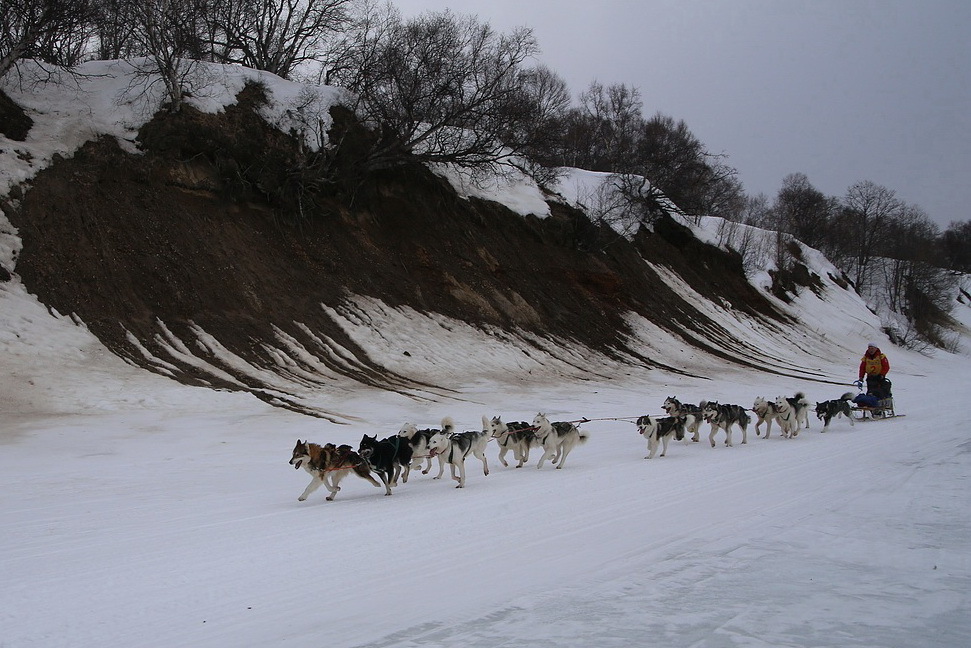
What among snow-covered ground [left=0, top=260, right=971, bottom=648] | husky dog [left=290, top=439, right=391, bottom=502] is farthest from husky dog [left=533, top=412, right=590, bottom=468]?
husky dog [left=290, top=439, right=391, bottom=502]

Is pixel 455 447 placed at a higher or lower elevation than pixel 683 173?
lower

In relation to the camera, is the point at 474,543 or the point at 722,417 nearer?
the point at 474,543

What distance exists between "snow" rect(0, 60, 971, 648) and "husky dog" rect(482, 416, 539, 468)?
628mm

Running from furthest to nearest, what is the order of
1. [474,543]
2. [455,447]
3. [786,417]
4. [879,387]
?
[879,387], [786,417], [455,447], [474,543]

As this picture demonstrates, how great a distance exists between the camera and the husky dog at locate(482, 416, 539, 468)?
38.6 ft

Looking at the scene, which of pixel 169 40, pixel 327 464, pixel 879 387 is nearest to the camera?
pixel 327 464

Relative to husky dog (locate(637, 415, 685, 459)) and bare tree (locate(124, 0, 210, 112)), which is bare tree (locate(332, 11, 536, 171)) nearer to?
bare tree (locate(124, 0, 210, 112))

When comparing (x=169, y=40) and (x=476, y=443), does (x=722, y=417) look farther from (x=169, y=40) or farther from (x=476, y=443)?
(x=169, y=40)

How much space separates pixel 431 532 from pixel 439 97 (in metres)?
24.8

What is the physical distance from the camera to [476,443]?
36.4 feet

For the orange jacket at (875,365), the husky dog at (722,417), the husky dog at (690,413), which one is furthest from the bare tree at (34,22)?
the orange jacket at (875,365)

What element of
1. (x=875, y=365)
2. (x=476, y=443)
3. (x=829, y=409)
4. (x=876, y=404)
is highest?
(x=875, y=365)

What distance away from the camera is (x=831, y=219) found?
7756cm

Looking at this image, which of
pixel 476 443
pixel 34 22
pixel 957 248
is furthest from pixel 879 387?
pixel 957 248
